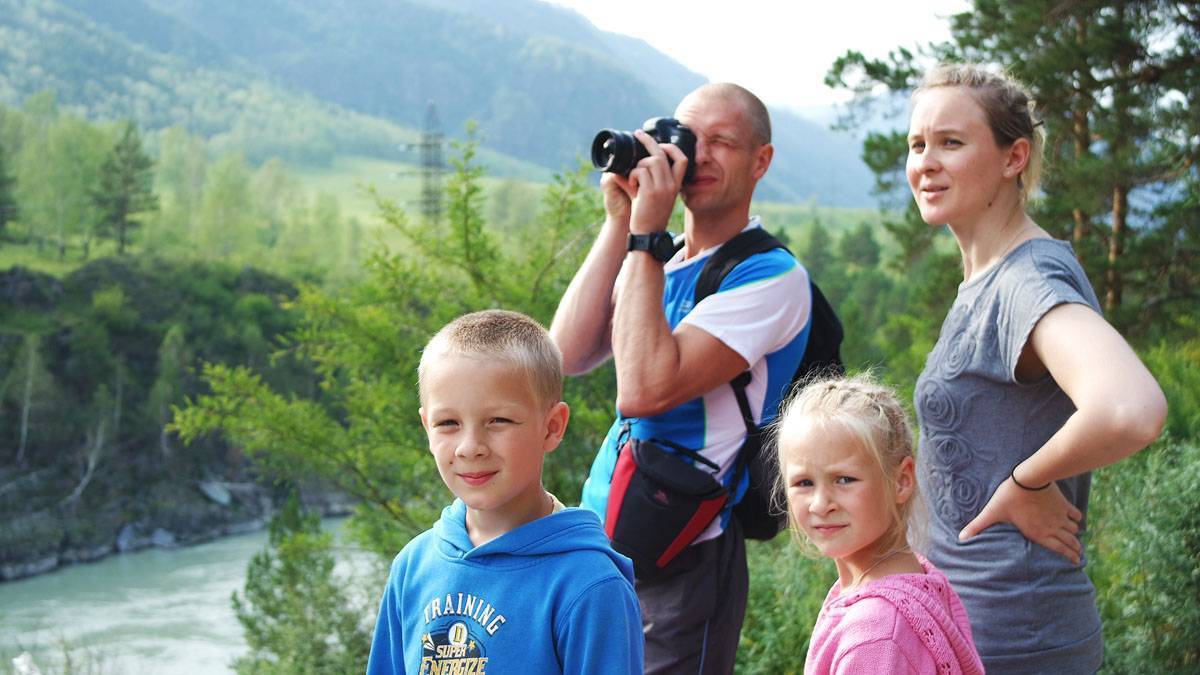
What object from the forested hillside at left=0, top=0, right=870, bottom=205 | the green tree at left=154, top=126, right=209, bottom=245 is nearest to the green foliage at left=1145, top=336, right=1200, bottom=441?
the green tree at left=154, top=126, right=209, bottom=245

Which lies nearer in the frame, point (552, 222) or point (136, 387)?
point (552, 222)

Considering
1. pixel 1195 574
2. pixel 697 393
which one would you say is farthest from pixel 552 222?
pixel 697 393

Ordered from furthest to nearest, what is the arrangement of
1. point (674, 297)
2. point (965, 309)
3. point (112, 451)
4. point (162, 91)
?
1. point (162, 91)
2. point (112, 451)
3. point (674, 297)
4. point (965, 309)

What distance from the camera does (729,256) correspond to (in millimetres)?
1931

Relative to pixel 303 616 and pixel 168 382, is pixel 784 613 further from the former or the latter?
pixel 168 382

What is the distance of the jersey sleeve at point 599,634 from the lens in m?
1.37

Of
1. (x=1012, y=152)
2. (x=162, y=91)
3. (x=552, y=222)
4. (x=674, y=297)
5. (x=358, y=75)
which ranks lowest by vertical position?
(x=674, y=297)

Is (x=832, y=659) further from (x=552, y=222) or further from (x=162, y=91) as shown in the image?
(x=162, y=91)

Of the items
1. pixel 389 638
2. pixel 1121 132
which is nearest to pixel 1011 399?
pixel 389 638

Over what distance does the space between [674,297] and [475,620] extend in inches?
30.5

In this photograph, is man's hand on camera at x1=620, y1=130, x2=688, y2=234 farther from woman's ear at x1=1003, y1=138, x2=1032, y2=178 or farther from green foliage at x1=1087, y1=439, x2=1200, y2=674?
green foliage at x1=1087, y1=439, x2=1200, y2=674

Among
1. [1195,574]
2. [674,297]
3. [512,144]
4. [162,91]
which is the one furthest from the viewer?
[512,144]

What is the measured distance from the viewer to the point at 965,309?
1.64 m

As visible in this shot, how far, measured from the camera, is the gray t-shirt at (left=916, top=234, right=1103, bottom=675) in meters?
1.53
